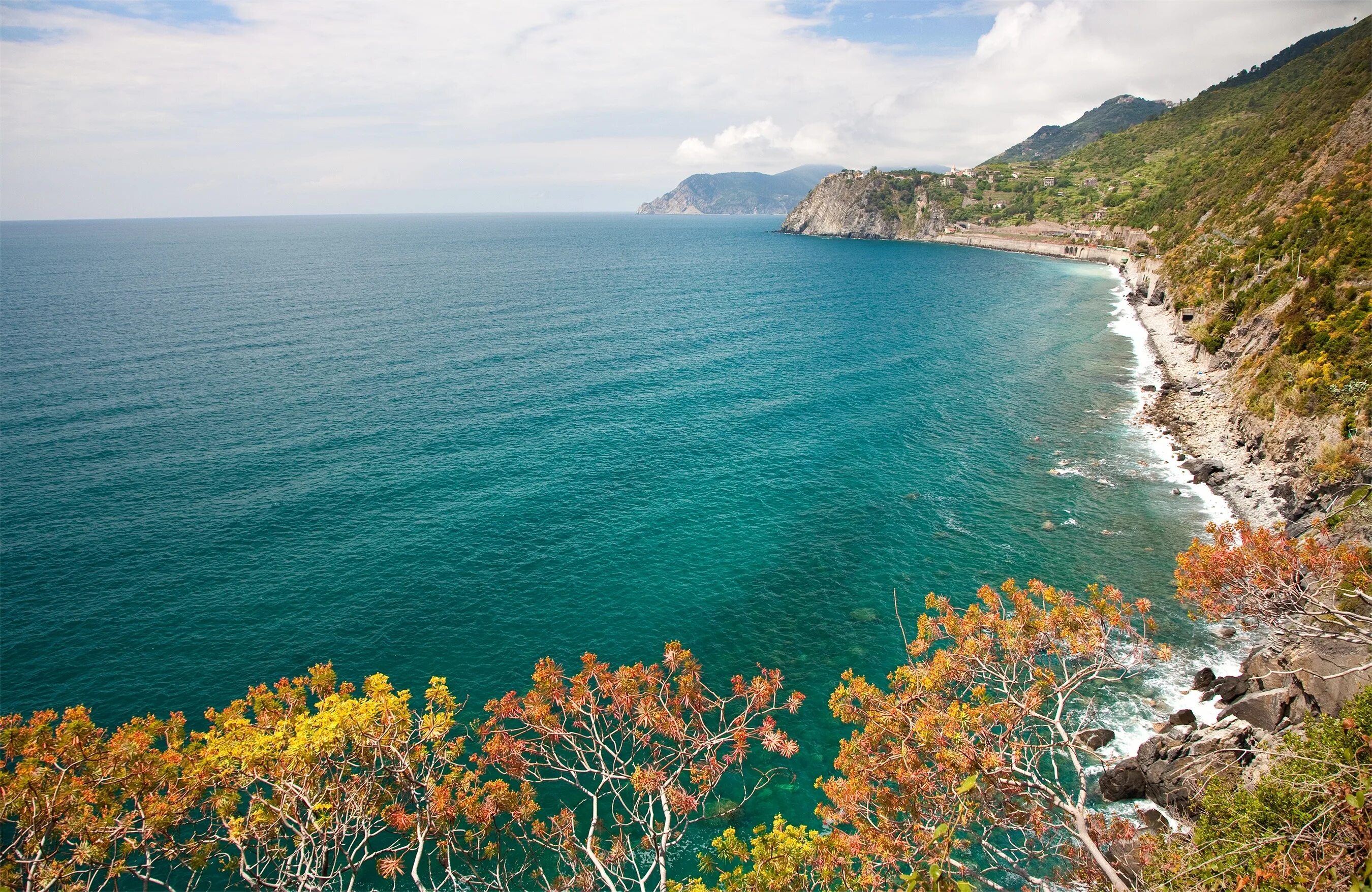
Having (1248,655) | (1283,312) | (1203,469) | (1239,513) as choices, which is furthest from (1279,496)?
(1283,312)

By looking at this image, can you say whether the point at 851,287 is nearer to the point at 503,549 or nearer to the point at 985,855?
the point at 503,549

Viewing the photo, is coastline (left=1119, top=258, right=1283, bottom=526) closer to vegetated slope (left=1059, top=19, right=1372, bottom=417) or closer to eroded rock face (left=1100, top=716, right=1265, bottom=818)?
vegetated slope (left=1059, top=19, right=1372, bottom=417)

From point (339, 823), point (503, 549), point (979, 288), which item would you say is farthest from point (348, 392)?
point (979, 288)

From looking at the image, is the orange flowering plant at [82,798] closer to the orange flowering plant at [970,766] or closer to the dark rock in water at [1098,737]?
the orange flowering plant at [970,766]

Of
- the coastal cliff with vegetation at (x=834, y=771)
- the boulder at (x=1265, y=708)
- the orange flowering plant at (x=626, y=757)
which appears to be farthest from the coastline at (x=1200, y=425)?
the orange flowering plant at (x=626, y=757)

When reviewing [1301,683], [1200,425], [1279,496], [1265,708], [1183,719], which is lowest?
[1183,719]

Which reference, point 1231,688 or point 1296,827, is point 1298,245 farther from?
point 1296,827

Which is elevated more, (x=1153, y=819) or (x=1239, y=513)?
(x=1239, y=513)
